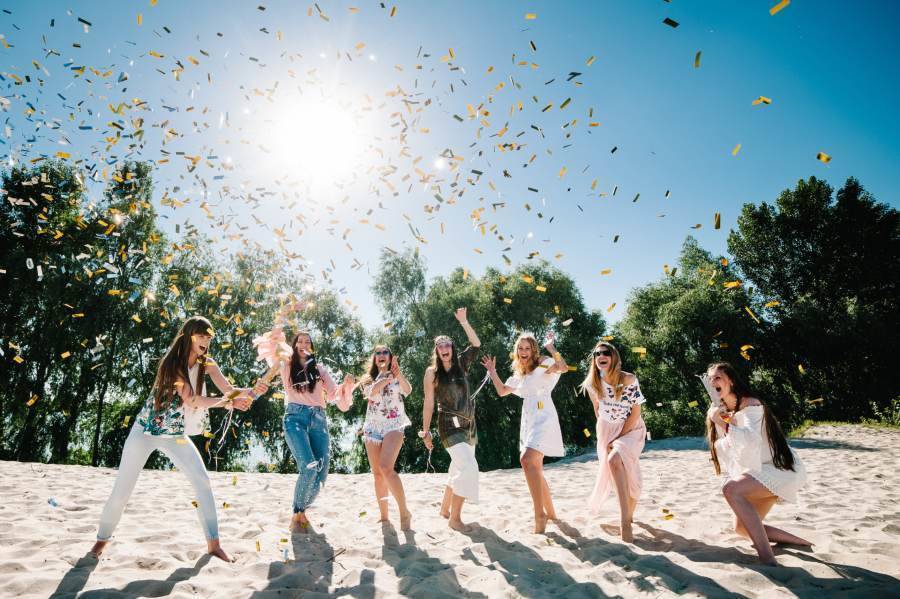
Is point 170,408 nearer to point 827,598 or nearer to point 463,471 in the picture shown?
point 463,471

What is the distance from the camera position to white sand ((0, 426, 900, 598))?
308cm

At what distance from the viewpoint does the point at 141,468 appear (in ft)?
11.9

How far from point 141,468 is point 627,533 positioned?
4.63 m

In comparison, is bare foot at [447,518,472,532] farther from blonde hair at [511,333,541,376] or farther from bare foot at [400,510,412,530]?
blonde hair at [511,333,541,376]

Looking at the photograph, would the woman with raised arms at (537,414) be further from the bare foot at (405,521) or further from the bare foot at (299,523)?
the bare foot at (299,523)

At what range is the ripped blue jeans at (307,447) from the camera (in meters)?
Result: 4.67

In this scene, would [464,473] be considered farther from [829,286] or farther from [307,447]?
[829,286]

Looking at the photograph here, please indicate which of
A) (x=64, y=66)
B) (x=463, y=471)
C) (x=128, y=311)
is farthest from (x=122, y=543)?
(x=128, y=311)

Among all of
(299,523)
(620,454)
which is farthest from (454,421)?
(299,523)

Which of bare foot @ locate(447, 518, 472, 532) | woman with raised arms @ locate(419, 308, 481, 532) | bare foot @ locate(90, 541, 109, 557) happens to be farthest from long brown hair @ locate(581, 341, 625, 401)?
bare foot @ locate(90, 541, 109, 557)

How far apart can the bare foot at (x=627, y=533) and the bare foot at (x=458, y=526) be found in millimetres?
1668

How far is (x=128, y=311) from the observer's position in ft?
56.3

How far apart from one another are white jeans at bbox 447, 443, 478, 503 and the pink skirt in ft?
4.55

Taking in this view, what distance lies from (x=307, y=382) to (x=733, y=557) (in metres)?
4.55
